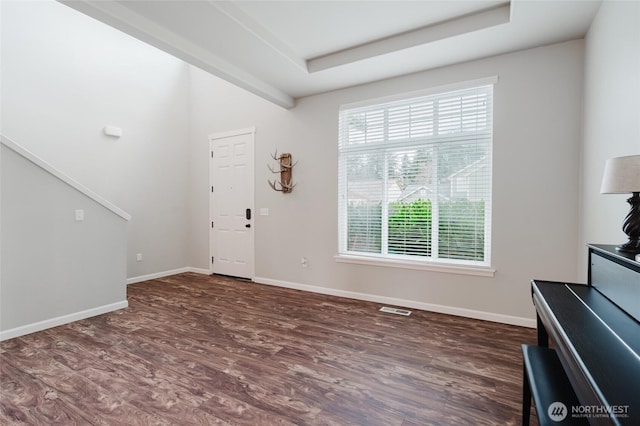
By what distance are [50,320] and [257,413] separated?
262cm

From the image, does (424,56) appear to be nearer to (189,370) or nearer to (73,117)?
(189,370)

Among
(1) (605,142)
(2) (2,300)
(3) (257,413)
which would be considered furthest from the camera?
(2) (2,300)

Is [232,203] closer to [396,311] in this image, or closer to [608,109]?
[396,311]

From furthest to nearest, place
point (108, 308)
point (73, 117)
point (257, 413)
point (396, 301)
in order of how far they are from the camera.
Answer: point (73, 117) < point (396, 301) < point (108, 308) < point (257, 413)

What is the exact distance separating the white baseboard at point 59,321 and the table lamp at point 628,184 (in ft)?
14.5

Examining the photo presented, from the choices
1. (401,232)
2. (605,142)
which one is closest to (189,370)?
(401,232)

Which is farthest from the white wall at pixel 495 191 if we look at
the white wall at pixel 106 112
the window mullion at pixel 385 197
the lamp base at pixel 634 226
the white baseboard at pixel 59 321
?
the white baseboard at pixel 59 321

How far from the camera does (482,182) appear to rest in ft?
10.5

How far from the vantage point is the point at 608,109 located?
2.15 meters

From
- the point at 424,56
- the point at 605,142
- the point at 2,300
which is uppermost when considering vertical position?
the point at 424,56

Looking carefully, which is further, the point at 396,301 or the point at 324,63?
the point at 396,301

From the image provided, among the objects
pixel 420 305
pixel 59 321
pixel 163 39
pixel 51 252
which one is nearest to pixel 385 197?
pixel 420 305

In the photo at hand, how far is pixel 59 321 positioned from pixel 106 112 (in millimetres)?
3031

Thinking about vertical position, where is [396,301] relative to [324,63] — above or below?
below
